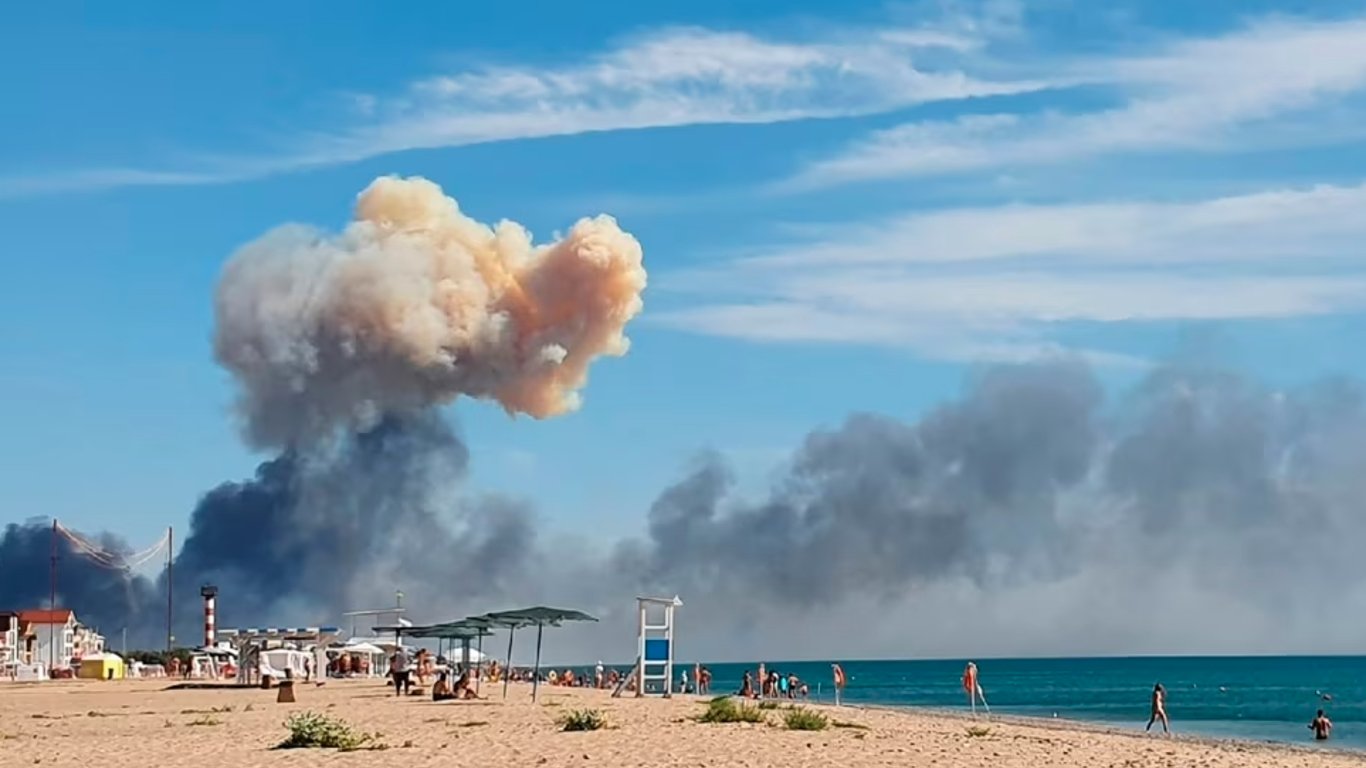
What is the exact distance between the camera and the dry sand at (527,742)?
2278 cm

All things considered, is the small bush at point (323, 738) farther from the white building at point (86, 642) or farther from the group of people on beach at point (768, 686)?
the white building at point (86, 642)

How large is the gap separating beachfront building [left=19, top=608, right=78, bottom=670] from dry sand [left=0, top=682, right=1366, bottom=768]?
2745 inches

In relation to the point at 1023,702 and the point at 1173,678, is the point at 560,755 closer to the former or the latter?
the point at 1023,702

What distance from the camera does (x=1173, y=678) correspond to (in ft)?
525

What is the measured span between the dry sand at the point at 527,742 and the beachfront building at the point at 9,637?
60078 millimetres

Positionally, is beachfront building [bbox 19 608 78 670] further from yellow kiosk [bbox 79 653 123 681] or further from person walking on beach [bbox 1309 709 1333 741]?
person walking on beach [bbox 1309 709 1333 741]

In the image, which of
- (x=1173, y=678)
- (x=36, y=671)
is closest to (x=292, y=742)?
(x=36, y=671)

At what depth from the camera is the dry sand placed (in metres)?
22.8

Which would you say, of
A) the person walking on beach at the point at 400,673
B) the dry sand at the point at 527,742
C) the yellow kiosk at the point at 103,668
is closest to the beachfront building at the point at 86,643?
the yellow kiosk at the point at 103,668

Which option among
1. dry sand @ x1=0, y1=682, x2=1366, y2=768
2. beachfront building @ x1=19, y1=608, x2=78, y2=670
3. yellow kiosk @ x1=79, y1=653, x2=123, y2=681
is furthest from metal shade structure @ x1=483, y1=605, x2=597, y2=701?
beachfront building @ x1=19, y1=608, x2=78, y2=670

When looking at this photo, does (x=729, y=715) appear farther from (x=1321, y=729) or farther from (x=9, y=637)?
(x=9, y=637)

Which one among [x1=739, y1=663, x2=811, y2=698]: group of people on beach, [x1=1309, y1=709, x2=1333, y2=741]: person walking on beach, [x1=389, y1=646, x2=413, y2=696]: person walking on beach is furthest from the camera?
[x1=739, y1=663, x2=811, y2=698]: group of people on beach

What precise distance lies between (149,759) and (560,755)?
17.3ft

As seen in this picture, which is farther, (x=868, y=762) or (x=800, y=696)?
(x=800, y=696)
